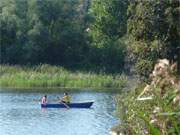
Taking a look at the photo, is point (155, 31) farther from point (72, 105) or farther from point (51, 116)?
point (72, 105)

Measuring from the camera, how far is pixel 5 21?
47938 millimetres

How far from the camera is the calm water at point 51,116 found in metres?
22.4

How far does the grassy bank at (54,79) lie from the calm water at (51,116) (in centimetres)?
203

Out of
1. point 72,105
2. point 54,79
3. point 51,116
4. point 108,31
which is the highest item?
point 108,31

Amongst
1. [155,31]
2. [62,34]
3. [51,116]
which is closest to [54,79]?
[62,34]

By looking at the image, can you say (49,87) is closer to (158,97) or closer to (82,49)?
(82,49)

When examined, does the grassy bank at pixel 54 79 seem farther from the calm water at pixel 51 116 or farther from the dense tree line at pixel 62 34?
the dense tree line at pixel 62 34

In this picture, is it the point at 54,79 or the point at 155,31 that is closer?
the point at 155,31

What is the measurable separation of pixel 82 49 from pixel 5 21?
6.03 meters

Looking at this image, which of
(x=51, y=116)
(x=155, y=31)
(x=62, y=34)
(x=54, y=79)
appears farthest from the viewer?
(x=62, y=34)

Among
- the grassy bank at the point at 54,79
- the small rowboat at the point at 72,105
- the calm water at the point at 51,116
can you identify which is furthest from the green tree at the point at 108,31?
the small rowboat at the point at 72,105

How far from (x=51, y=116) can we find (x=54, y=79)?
1205cm

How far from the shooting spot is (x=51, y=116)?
27.3m

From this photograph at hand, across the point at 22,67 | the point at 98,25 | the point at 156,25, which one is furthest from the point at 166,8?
the point at 98,25
